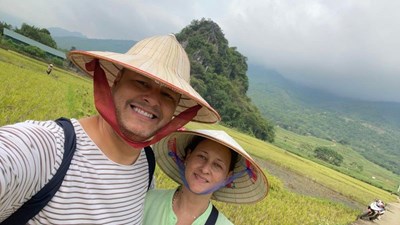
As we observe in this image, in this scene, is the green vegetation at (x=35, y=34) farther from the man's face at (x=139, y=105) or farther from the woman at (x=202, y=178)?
the man's face at (x=139, y=105)

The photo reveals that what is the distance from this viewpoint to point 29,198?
1193mm

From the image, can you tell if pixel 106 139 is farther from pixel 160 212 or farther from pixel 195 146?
pixel 195 146

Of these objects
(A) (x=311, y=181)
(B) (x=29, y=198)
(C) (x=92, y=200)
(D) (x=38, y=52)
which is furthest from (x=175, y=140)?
(D) (x=38, y=52)

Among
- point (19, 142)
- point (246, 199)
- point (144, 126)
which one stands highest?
point (144, 126)

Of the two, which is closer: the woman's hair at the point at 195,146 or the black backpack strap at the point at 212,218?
the black backpack strap at the point at 212,218

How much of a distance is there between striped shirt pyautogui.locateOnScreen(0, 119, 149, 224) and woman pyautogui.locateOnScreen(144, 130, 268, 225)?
0.32m

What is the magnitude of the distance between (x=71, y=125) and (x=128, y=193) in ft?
1.34

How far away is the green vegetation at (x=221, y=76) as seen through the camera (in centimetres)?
5300

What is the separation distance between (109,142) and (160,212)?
0.68 m

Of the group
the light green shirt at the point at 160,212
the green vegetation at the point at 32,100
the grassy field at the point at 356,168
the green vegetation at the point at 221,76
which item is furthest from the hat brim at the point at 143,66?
the green vegetation at the point at 221,76

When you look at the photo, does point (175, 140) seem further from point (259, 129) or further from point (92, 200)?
point (259, 129)

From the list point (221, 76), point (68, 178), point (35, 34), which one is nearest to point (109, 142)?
point (68, 178)

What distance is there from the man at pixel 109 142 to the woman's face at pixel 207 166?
0.40m

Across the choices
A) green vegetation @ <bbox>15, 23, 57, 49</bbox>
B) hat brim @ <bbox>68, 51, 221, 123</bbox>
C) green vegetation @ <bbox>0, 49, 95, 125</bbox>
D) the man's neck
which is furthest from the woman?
green vegetation @ <bbox>15, 23, 57, 49</bbox>
